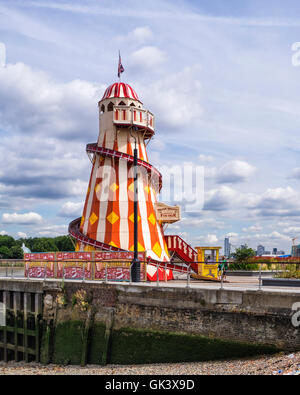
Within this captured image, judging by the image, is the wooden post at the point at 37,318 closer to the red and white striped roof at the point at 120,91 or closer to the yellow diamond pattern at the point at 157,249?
the yellow diamond pattern at the point at 157,249

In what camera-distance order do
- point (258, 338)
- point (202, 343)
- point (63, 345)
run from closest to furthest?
point (258, 338) → point (202, 343) → point (63, 345)

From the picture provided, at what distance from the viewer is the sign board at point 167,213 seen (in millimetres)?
32406

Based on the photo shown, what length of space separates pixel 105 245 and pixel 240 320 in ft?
47.5

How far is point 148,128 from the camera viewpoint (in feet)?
106

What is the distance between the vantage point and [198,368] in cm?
1580

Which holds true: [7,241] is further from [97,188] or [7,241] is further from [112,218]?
[112,218]

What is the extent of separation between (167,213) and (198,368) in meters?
17.4

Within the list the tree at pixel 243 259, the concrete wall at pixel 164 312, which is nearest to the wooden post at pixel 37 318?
the concrete wall at pixel 164 312

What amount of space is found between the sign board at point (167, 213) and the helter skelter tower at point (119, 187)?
49cm

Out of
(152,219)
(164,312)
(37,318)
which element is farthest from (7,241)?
(164,312)

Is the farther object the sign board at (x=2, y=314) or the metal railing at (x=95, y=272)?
the sign board at (x=2, y=314)
